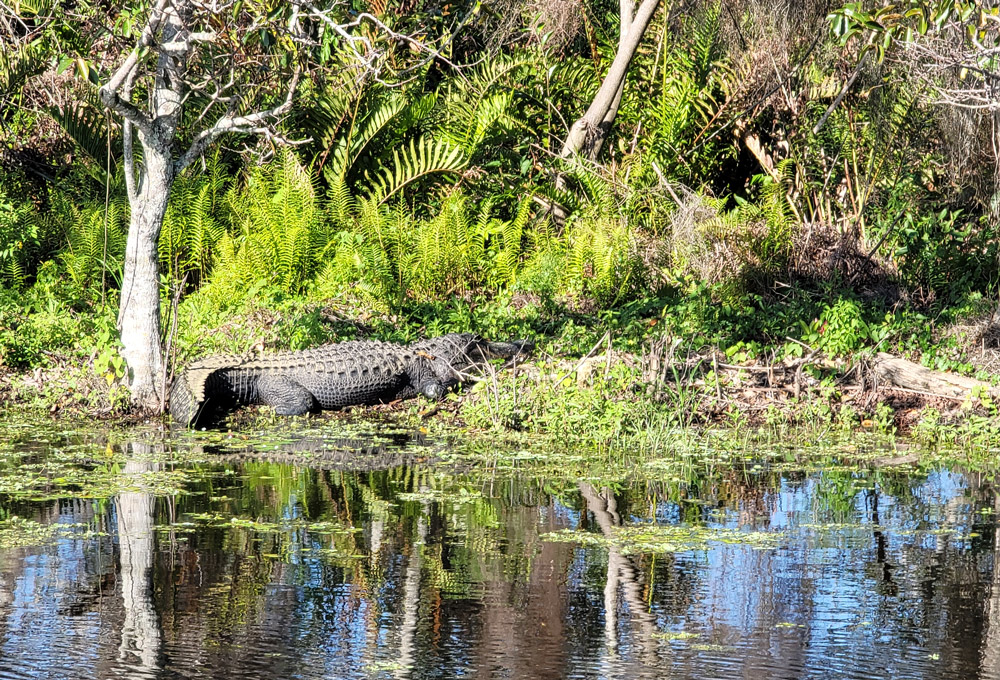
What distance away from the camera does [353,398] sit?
9.57 m

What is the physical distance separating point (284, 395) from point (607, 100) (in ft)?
18.0

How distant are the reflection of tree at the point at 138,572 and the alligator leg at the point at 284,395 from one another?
2.20m

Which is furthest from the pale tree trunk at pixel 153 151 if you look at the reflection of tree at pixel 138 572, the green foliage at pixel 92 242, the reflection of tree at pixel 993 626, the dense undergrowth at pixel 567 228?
the reflection of tree at pixel 993 626

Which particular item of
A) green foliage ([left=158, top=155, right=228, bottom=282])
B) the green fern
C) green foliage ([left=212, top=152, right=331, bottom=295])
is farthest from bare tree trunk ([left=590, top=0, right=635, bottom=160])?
green foliage ([left=158, top=155, right=228, bottom=282])

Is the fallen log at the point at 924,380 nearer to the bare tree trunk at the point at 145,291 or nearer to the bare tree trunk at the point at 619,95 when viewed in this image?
the bare tree trunk at the point at 619,95

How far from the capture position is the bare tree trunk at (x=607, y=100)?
41.6 ft

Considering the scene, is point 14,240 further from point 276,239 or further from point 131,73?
point 131,73

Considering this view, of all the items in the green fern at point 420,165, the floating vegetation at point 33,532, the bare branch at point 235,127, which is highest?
the green fern at point 420,165

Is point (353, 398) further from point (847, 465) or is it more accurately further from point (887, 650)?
point (887, 650)

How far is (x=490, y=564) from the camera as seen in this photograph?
5301 millimetres

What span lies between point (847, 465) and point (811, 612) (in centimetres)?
297

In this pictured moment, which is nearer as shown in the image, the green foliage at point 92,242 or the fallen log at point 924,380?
the fallen log at point 924,380

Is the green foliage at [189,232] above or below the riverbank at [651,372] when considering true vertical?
above

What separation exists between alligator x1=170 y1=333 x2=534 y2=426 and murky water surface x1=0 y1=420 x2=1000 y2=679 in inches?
59.3
